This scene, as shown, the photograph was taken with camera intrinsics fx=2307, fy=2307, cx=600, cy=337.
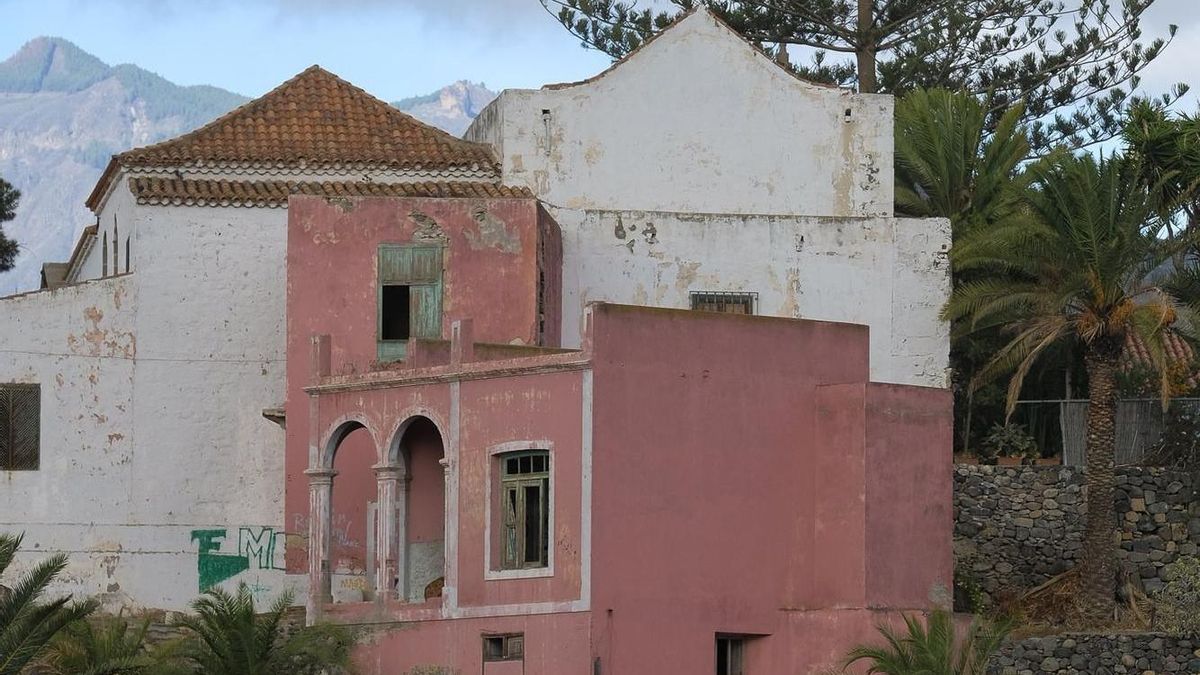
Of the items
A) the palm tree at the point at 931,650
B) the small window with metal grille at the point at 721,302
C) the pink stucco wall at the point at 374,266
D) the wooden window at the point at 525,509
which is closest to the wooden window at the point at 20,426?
the pink stucco wall at the point at 374,266

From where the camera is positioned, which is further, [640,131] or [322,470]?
[640,131]

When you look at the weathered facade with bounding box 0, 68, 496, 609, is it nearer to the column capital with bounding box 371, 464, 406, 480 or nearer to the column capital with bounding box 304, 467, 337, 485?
the column capital with bounding box 304, 467, 337, 485

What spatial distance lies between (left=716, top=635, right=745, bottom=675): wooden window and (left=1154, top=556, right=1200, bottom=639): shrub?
7344 mm

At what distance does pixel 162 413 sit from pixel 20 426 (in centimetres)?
212

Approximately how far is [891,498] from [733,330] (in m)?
2.96

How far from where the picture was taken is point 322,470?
31781 mm

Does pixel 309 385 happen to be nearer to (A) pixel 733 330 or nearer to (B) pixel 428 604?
(B) pixel 428 604

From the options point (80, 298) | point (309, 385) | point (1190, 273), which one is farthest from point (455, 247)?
point (1190, 273)

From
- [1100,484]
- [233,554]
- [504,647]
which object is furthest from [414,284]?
[1100,484]

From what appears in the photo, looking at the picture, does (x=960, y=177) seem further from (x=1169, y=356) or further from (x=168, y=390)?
(x=168, y=390)

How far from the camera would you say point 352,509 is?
32.9 m

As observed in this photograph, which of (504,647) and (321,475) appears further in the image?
(321,475)

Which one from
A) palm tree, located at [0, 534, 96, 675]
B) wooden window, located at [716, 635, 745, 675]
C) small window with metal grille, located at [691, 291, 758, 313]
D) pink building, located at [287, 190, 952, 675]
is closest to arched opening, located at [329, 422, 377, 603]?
pink building, located at [287, 190, 952, 675]

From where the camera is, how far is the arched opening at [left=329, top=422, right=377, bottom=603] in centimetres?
3278
